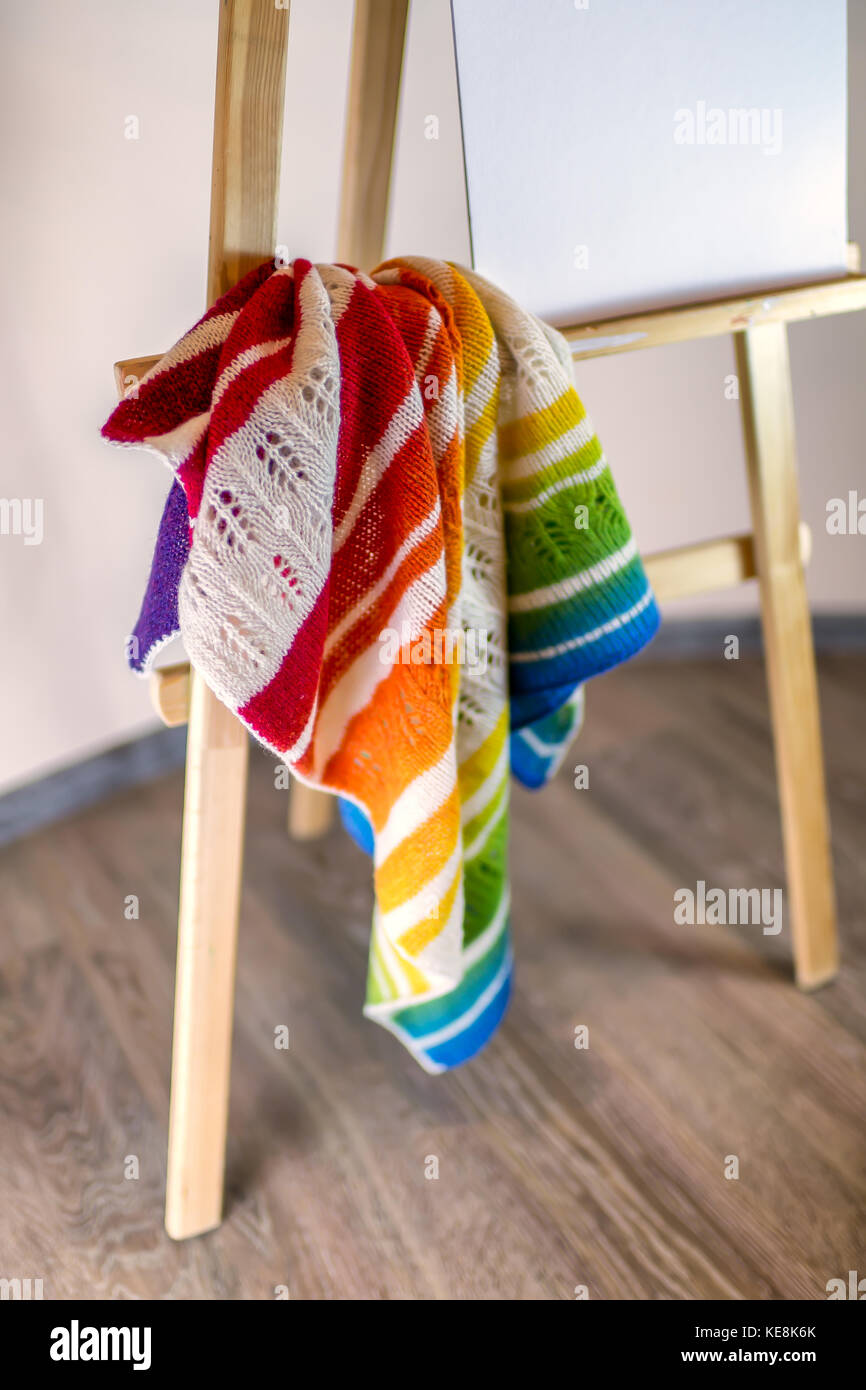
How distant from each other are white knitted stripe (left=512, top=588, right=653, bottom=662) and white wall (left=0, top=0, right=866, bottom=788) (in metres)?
0.62

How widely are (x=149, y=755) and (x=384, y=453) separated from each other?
3.01 ft

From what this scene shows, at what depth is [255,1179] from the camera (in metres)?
1.04

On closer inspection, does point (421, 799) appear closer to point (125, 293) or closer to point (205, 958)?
point (205, 958)

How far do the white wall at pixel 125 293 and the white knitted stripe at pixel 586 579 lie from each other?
23.9 inches

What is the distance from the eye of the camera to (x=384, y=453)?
74 cm

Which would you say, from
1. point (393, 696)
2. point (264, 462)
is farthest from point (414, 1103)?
point (264, 462)

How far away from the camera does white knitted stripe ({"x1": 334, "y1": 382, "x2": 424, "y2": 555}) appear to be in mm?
722

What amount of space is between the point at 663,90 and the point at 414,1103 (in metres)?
0.92

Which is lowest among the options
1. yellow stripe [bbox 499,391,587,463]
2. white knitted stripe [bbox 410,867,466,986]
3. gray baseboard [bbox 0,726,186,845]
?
gray baseboard [bbox 0,726,186,845]

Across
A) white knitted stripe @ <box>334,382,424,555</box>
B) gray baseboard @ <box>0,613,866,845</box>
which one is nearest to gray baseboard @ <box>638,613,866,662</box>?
gray baseboard @ <box>0,613,866,845</box>

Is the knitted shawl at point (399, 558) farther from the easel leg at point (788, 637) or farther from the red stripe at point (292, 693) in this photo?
the easel leg at point (788, 637)

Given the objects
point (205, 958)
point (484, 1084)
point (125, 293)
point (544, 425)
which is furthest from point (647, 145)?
point (484, 1084)

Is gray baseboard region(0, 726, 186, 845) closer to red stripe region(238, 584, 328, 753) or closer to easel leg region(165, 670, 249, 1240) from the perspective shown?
easel leg region(165, 670, 249, 1240)
